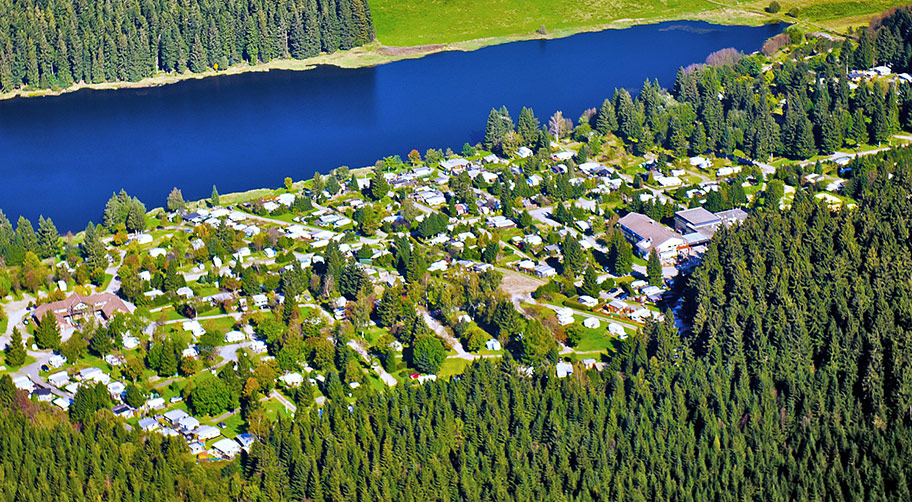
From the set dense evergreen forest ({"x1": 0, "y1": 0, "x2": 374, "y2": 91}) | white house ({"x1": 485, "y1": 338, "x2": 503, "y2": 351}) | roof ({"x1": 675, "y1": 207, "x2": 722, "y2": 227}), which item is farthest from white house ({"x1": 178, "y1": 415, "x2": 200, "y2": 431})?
dense evergreen forest ({"x1": 0, "y1": 0, "x2": 374, "y2": 91})

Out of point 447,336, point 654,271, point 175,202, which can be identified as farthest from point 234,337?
point 654,271

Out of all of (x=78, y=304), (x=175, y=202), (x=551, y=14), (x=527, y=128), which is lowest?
(x=78, y=304)

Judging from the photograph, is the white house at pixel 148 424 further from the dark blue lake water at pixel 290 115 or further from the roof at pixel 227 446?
the dark blue lake water at pixel 290 115

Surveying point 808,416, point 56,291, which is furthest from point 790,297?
point 56,291

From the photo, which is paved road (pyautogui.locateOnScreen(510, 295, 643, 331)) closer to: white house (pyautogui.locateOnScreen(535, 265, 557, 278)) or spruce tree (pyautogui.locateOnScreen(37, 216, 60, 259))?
white house (pyautogui.locateOnScreen(535, 265, 557, 278))

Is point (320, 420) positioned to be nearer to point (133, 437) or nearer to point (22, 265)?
point (133, 437)

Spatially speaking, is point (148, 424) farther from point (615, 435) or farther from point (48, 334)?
point (615, 435)

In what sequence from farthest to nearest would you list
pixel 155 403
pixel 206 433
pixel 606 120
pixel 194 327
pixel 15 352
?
1. pixel 606 120
2. pixel 194 327
3. pixel 15 352
4. pixel 155 403
5. pixel 206 433
